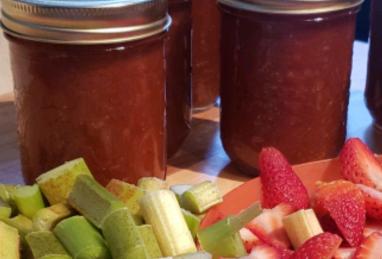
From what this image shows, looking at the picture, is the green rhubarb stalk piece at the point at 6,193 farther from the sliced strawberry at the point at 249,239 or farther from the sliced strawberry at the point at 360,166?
the sliced strawberry at the point at 360,166

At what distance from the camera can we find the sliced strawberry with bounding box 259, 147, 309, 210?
0.79m

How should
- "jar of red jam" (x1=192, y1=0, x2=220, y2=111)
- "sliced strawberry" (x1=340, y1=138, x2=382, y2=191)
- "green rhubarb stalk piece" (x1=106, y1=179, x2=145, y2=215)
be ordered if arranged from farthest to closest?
"jar of red jam" (x1=192, y1=0, x2=220, y2=111) → "sliced strawberry" (x1=340, y1=138, x2=382, y2=191) → "green rhubarb stalk piece" (x1=106, y1=179, x2=145, y2=215)

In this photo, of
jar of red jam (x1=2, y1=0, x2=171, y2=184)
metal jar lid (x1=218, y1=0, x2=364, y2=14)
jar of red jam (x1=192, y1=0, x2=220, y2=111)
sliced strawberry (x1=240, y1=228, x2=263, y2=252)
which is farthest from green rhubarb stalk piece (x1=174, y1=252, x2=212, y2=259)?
jar of red jam (x1=192, y1=0, x2=220, y2=111)

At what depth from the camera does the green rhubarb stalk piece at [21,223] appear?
70 centimetres

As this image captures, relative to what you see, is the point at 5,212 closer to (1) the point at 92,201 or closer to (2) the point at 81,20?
(1) the point at 92,201

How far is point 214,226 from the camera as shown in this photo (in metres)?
0.70

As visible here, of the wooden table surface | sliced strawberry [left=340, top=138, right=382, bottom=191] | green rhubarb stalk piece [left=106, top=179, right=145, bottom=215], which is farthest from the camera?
the wooden table surface

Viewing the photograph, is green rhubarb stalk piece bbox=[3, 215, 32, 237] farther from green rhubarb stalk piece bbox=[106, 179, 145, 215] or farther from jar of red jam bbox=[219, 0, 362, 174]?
jar of red jam bbox=[219, 0, 362, 174]

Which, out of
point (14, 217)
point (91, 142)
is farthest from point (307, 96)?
point (14, 217)

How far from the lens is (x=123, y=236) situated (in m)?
0.62

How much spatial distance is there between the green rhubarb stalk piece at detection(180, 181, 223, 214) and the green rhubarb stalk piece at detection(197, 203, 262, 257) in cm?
5

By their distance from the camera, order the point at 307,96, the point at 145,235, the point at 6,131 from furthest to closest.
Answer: the point at 6,131
the point at 307,96
the point at 145,235

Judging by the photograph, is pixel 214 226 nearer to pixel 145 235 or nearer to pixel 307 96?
pixel 145 235

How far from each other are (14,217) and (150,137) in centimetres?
18
